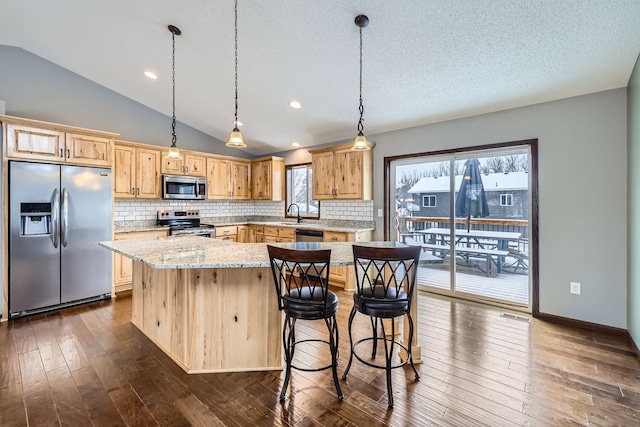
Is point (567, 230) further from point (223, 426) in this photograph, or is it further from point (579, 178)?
point (223, 426)

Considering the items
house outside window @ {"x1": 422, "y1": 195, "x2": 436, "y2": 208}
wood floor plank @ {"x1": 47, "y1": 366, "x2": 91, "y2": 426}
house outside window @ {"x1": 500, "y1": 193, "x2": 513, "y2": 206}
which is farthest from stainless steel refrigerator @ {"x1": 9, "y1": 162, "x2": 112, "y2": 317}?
house outside window @ {"x1": 500, "y1": 193, "x2": 513, "y2": 206}

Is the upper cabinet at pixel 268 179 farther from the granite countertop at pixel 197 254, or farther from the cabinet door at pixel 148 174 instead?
the granite countertop at pixel 197 254

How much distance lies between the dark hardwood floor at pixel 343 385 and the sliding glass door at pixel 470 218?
0.98m

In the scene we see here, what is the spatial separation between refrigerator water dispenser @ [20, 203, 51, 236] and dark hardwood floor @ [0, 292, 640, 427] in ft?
3.77

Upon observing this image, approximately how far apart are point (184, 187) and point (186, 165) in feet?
1.39

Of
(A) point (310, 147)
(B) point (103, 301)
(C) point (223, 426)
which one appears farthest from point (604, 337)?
(B) point (103, 301)

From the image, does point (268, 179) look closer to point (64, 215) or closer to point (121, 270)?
point (121, 270)

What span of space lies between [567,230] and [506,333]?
1342 millimetres

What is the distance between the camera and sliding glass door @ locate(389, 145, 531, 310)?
3703 millimetres

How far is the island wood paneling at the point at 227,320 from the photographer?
2.29 m

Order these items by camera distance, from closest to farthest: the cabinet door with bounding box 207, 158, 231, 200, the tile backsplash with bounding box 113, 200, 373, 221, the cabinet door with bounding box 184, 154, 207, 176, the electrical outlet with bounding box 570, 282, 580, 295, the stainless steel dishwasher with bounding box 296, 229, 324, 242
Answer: the electrical outlet with bounding box 570, 282, 580, 295, the stainless steel dishwasher with bounding box 296, 229, 324, 242, the tile backsplash with bounding box 113, 200, 373, 221, the cabinet door with bounding box 184, 154, 207, 176, the cabinet door with bounding box 207, 158, 231, 200

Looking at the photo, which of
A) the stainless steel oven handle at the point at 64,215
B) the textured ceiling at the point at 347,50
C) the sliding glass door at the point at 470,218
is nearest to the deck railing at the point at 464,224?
the sliding glass door at the point at 470,218

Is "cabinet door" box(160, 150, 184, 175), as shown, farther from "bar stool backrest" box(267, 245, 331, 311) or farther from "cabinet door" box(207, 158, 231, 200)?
"bar stool backrest" box(267, 245, 331, 311)

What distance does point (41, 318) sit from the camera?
135 inches
